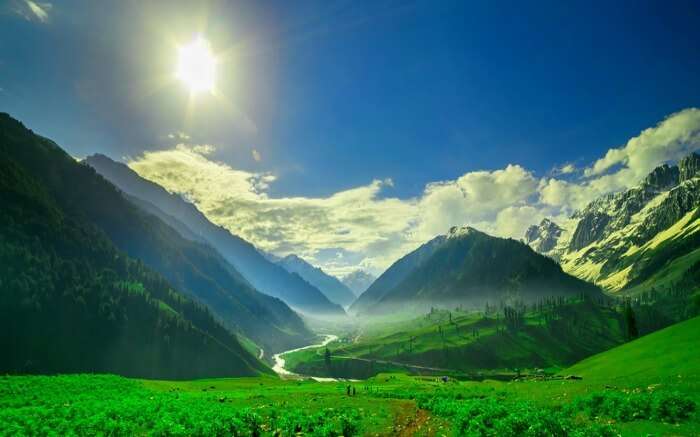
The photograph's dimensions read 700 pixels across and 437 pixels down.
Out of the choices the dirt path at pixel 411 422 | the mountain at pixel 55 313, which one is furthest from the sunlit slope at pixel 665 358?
the mountain at pixel 55 313

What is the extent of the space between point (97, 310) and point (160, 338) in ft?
114

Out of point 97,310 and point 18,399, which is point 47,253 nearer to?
point 97,310

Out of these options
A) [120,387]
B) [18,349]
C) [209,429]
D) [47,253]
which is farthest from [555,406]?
[47,253]

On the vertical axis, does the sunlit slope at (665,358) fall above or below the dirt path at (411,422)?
above

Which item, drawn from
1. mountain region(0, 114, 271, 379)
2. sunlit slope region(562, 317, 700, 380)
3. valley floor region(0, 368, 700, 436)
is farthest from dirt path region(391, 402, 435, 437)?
mountain region(0, 114, 271, 379)

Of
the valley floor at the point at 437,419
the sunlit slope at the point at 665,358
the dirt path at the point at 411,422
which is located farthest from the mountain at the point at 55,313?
the sunlit slope at the point at 665,358

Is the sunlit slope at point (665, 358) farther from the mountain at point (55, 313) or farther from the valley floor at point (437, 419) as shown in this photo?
the mountain at point (55, 313)

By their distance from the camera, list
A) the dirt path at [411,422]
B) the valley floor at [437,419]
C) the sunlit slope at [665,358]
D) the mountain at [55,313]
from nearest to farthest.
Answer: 1. the valley floor at [437,419]
2. the dirt path at [411,422]
3. the sunlit slope at [665,358]
4. the mountain at [55,313]

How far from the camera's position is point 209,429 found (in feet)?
80.1

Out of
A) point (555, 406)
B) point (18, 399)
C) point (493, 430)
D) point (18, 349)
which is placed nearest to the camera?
point (493, 430)

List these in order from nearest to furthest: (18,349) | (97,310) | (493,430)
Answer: (493,430) < (18,349) < (97,310)

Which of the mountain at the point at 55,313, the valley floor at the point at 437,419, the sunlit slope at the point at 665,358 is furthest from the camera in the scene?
the mountain at the point at 55,313

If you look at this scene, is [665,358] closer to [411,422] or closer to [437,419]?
[437,419]

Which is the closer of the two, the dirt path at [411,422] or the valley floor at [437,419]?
the valley floor at [437,419]
